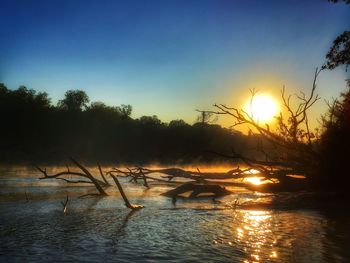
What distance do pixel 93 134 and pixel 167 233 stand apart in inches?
2617

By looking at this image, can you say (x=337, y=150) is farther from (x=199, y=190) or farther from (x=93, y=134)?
(x=93, y=134)

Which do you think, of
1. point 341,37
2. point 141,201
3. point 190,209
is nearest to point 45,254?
point 190,209

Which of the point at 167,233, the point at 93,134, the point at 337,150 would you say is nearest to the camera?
the point at 167,233

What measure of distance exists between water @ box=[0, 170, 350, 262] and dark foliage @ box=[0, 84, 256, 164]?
46168mm

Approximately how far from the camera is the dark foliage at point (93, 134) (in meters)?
63.8

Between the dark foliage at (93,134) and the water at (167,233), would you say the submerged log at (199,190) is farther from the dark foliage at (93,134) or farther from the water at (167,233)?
the dark foliage at (93,134)

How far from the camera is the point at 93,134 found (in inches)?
2940

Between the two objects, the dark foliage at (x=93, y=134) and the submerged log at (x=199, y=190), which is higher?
the dark foliage at (x=93, y=134)

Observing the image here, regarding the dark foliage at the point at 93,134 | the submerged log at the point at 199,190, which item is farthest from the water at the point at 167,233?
the dark foliage at the point at 93,134

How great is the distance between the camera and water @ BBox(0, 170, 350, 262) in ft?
24.7

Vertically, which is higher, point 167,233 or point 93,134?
Result: point 93,134

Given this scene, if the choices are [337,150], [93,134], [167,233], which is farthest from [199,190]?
[93,134]

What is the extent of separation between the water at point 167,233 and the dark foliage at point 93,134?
46.2 m

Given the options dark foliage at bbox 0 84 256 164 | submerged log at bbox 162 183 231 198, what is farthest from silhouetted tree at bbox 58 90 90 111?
submerged log at bbox 162 183 231 198
